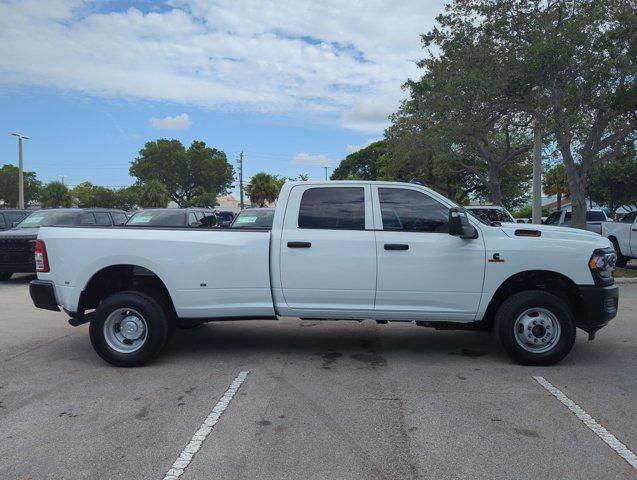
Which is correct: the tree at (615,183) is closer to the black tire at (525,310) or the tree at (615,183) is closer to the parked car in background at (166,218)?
the parked car in background at (166,218)

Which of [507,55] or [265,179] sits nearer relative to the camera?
A: [507,55]

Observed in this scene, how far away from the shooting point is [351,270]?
558 cm

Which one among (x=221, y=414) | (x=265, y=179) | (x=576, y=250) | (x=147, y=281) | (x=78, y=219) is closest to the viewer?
(x=221, y=414)

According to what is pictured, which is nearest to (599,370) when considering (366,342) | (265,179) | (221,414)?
(366,342)

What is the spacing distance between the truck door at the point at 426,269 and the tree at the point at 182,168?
2388 inches

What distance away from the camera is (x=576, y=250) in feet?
18.1

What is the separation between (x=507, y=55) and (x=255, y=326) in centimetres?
1155

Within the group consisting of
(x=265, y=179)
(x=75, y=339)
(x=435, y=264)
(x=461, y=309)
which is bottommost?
(x=75, y=339)

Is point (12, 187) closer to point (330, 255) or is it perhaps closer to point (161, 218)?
point (161, 218)

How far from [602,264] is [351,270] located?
2.66 m

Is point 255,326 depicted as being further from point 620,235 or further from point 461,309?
point 620,235

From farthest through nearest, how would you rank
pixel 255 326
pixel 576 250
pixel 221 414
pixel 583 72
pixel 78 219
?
pixel 583 72 → pixel 78 219 → pixel 255 326 → pixel 576 250 → pixel 221 414

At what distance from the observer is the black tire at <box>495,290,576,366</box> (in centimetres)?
549

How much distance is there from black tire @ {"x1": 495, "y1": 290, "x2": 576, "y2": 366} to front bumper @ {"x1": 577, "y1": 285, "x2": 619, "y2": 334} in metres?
0.20
